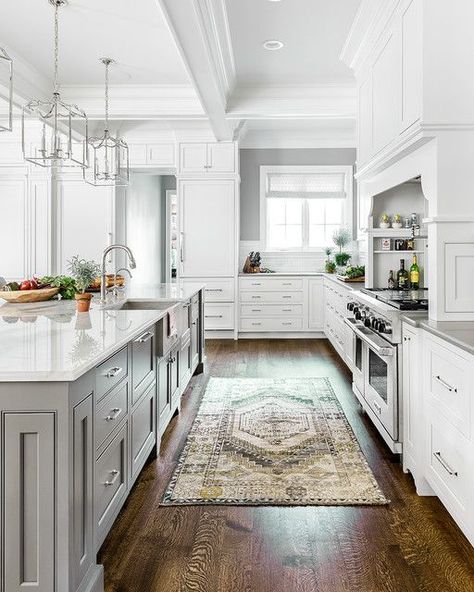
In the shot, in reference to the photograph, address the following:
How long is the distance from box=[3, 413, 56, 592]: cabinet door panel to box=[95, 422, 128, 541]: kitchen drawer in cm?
33

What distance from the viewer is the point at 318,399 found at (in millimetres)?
4223

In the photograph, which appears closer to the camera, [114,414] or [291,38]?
[114,414]

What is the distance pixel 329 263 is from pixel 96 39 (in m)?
4.21

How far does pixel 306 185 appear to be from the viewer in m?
7.93

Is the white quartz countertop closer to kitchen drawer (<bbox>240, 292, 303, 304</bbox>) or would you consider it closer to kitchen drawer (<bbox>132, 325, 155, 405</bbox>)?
kitchen drawer (<bbox>132, 325, 155, 405</bbox>)

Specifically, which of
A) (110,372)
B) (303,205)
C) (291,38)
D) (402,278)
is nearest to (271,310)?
(303,205)

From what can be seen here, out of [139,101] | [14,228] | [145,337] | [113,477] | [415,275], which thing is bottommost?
[113,477]

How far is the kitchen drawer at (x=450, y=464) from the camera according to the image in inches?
74.9

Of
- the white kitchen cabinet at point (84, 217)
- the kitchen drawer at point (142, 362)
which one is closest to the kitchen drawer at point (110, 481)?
the kitchen drawer at point (142, 362)

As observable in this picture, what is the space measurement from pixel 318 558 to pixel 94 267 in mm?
2127

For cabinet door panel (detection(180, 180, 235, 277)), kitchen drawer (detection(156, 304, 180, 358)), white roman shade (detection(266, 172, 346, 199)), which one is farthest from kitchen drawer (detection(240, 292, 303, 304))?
kitchen drawer (detection(156, 304, 180, 358))

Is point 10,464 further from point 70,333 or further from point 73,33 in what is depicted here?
point 73,33

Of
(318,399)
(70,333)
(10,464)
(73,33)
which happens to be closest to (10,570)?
(10,464)

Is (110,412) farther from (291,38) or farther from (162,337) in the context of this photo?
(291,38)
